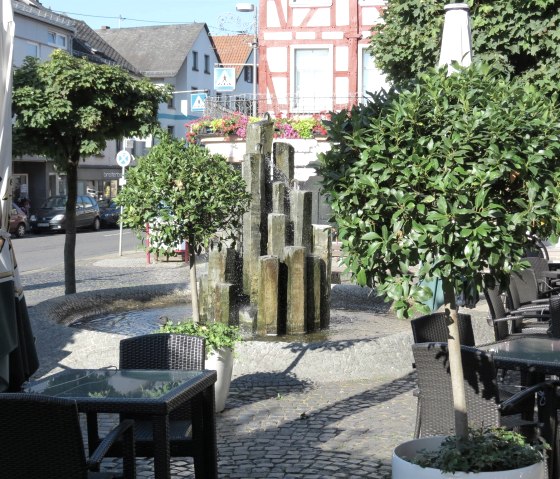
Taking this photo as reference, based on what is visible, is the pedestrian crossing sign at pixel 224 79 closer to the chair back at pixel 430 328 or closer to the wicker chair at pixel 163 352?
the chair back at pixel 430 328

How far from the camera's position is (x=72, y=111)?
13.1 meters

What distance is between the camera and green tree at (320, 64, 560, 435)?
4.91 metres

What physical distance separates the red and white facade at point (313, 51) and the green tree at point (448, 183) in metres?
30.7

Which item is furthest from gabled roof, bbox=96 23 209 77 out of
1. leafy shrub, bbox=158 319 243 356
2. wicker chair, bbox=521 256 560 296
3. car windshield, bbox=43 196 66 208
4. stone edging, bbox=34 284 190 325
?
leafy shrub, bbox=158 319 243 356

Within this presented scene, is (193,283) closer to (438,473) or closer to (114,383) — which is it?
(114,383)

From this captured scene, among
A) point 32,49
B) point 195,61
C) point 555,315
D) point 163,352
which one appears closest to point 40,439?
point 163,352

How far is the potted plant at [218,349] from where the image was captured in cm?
821

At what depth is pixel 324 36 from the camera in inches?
1431

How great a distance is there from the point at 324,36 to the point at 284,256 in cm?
2519

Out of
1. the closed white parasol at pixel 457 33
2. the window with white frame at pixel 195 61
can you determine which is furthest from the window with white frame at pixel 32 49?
the closed white parasol at pixel 457 33

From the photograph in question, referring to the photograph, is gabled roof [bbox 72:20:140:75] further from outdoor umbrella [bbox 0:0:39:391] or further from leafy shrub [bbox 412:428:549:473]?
leafy shrub [bbox 412:428:549:473]

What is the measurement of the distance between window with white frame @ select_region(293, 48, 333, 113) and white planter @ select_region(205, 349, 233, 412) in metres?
28.2

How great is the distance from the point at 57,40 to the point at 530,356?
50.9 meters

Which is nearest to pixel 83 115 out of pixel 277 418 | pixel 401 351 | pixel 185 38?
pixel 401 351
